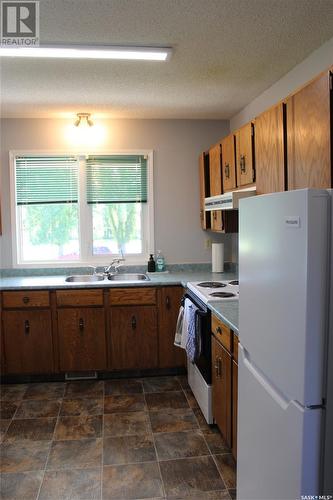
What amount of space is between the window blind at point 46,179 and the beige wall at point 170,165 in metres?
0.14

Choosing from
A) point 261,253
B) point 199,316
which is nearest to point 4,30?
point 261,253

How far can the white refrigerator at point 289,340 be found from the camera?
121 centimetres

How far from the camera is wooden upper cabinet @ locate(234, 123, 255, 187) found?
276 cm

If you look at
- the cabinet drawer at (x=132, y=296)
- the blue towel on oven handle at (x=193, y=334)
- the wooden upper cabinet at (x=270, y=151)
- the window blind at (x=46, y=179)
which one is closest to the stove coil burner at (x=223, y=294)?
the blue towel on oven handle at (x=193, y=334)

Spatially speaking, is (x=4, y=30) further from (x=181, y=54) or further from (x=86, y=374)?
(x=86, y=374)

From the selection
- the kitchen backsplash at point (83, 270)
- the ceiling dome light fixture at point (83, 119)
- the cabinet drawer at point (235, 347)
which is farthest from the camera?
the kitchen backsplash at point (83, 270)

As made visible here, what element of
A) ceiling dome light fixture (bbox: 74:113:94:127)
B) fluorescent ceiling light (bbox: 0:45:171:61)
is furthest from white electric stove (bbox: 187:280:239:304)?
ceiling dome light fixture (bbox: 74:113:94:127)

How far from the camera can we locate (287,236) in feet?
4.32

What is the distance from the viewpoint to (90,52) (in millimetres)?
2424

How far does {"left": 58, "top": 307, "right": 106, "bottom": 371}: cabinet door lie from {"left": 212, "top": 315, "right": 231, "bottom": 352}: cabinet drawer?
54.4 inches

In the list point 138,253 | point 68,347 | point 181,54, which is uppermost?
point 181,54

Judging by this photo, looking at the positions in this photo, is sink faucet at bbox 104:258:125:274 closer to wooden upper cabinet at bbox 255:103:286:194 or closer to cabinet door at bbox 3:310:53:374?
cabinet door at bbox 3:310:53:374

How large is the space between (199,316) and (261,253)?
1322 mm

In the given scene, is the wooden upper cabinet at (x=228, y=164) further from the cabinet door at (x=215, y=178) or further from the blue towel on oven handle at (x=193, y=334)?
the blue towel on oven handle at (x=193, y=334)
